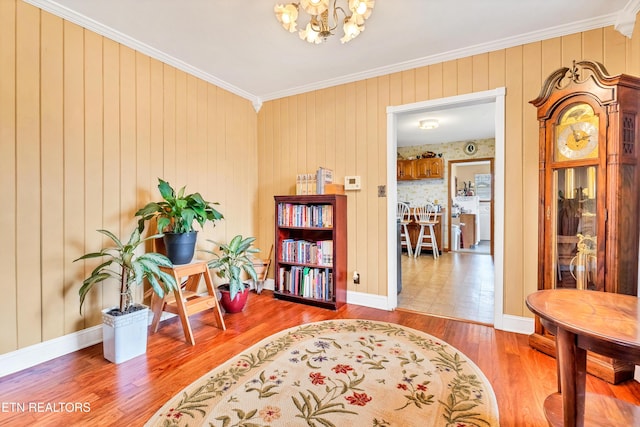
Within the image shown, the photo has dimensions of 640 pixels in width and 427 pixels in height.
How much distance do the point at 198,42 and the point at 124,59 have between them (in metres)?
0.62

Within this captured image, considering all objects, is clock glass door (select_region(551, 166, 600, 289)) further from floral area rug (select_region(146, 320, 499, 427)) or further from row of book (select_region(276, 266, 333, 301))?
row of book (select_region(276, 266, 333, 301))

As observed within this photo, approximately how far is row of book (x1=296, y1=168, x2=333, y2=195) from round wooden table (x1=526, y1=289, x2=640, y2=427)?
84.6 inches

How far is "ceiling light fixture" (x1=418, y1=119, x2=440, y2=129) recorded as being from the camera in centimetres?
486

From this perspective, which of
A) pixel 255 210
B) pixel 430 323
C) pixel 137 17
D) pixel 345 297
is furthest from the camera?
pixel 255 210

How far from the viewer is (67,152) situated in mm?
2119

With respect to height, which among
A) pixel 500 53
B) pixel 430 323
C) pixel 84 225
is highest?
pixel 500 53

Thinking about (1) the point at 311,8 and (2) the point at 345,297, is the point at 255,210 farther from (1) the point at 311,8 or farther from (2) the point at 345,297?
(1) the point at 311,8

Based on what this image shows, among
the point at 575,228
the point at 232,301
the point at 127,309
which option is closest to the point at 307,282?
the point at 232,301

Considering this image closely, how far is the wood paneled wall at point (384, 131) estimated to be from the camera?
236 centimetres

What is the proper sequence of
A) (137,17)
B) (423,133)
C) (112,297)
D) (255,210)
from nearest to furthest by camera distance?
(137,17) < (112,297) < (255,210) < (423,133)

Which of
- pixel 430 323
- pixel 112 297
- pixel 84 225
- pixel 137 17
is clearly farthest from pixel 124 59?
pixel 430 323

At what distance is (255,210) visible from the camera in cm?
380

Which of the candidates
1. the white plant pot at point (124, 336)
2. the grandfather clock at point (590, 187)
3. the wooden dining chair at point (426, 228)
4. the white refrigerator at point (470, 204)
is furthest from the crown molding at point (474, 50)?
the white refrigerator at point (470, 204)

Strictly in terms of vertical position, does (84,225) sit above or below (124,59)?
below
